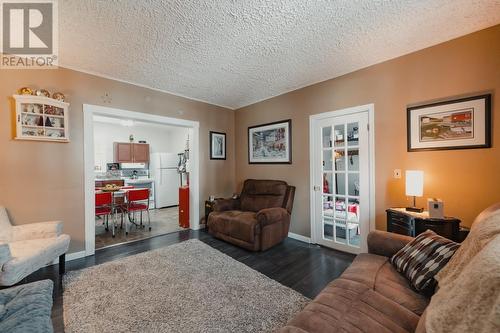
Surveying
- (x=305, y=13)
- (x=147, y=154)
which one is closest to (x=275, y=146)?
(x=305, y=13)

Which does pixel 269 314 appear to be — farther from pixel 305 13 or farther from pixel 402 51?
pixel 402 51

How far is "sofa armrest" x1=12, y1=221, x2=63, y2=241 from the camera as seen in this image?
2184mm

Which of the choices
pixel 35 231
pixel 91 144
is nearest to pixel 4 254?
pixel 35 231

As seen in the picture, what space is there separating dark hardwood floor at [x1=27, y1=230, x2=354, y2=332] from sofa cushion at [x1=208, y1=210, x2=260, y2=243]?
0.20 meters

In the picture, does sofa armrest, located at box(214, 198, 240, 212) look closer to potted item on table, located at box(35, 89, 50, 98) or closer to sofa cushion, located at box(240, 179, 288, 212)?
sofa cushion, located at box(240, 179, 288, 212)

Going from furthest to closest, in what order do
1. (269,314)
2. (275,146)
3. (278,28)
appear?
(275,146)
(278,28)
(269,314)

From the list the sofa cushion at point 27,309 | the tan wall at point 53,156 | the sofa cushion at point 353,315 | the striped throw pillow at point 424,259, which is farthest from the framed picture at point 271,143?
the sofa cushion at point 27,309

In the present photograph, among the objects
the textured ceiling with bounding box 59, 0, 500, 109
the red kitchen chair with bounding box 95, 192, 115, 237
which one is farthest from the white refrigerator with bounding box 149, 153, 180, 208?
the textured ceiling with bounding box 59, 0, 500, 109

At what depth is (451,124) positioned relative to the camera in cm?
217

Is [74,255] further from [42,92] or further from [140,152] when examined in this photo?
[140,152]

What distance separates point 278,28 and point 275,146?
215cm

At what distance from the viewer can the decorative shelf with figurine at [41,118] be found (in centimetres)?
240

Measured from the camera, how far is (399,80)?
2.51m

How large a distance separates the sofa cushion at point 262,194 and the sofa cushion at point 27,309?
275 cm
